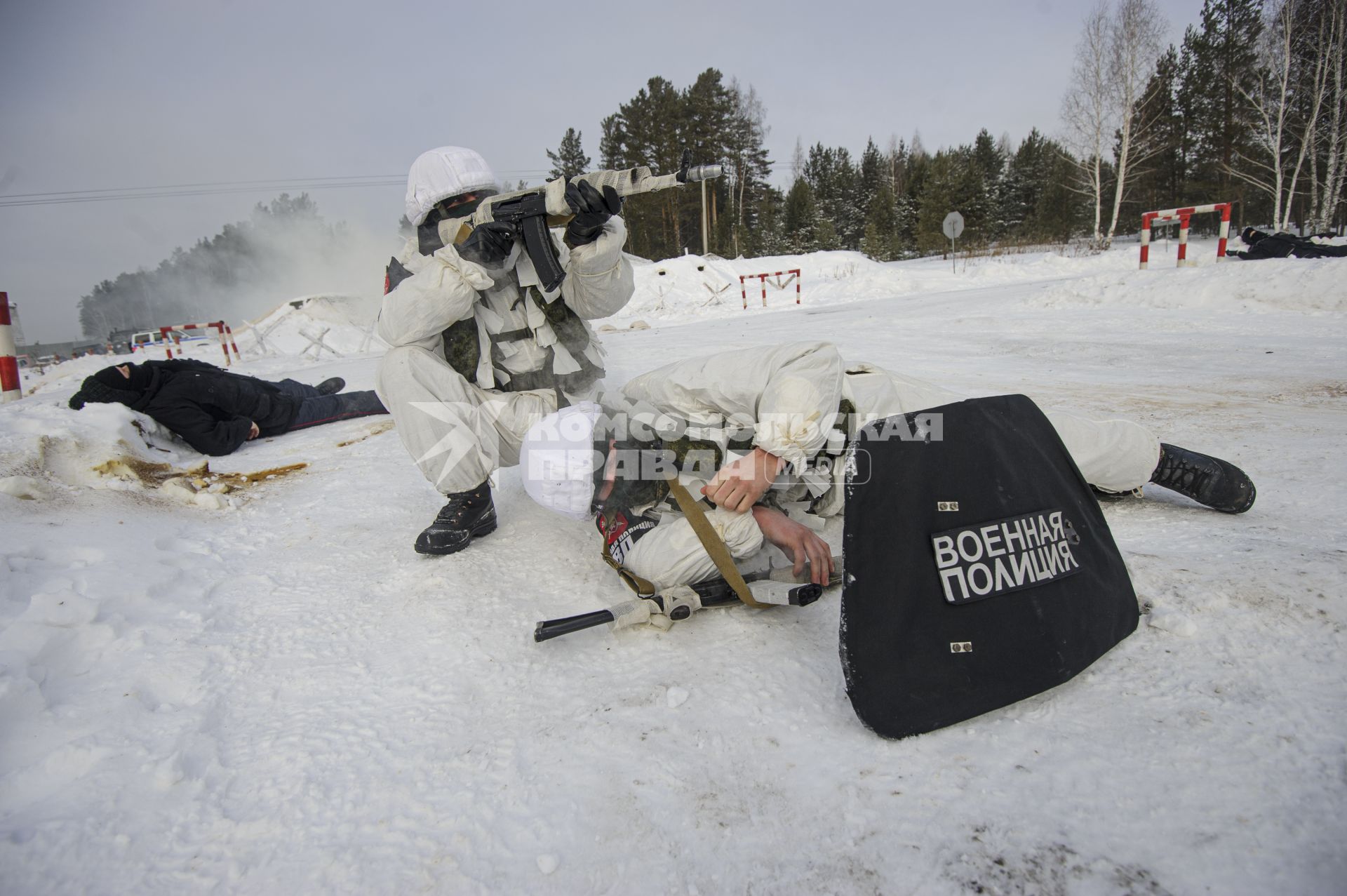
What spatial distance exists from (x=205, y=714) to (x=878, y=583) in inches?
57.8

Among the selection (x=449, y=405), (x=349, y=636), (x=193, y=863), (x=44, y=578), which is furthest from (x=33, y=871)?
(x=449, y=405)

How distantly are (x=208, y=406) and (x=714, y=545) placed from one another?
367 centimetres

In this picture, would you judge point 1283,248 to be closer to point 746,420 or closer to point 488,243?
point 746,420

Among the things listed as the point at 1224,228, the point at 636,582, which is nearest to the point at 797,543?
the point at 636,582

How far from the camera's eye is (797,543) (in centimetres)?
167

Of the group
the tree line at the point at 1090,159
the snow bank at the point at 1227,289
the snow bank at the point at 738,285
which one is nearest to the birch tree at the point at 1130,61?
the tree line at the point at 1090,159

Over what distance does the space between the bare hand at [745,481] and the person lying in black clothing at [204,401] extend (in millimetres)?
3431

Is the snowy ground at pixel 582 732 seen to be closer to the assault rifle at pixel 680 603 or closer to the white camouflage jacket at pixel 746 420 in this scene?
the assault rifle at pixel 680 603

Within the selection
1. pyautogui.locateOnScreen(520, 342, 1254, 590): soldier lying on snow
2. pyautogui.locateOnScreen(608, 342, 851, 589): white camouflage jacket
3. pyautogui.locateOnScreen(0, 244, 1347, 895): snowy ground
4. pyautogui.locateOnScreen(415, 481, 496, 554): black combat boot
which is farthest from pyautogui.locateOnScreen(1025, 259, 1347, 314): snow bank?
pyautogui.locateOnScreen(415, 481, 496, 554): black combat boot

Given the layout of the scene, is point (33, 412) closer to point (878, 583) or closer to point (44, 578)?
point (44, 578)

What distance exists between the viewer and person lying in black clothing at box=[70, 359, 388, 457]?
3.34 m

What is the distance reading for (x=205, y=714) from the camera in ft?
4.24

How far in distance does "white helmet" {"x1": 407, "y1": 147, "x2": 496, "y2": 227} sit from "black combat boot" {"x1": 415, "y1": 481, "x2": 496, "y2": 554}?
115 cm

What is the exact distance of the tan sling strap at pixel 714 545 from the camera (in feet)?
5.08
